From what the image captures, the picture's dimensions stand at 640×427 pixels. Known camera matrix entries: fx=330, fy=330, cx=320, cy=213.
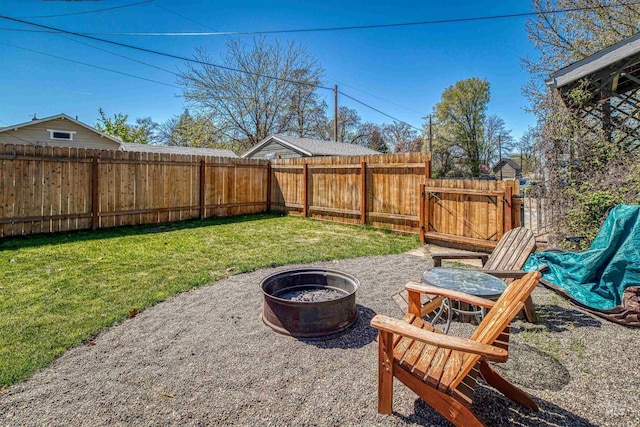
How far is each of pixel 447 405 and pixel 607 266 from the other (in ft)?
10.8

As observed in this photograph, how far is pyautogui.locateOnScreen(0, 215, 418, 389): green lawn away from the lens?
288 centimetres

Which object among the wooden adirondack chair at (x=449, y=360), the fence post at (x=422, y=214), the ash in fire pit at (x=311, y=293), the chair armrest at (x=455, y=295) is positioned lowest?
the ash in fire pit at (x=311, y=293)

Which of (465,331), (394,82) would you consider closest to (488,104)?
(394,82)

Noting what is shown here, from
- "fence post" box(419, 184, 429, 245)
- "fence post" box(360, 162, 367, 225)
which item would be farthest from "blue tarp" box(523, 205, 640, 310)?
"fence post" box(360, 162, 367, 225)

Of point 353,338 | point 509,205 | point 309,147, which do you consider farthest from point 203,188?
point 309,147

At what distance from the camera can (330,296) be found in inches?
139

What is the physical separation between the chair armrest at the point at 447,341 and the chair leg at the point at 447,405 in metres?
0.27

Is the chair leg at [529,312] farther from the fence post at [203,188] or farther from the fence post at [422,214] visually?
the fence post at [203,188]

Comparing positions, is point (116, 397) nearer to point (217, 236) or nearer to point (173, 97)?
point (217, 236)

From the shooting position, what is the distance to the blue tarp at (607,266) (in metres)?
3.51

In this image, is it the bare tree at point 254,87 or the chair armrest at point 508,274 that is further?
the bare tree at point 254,87

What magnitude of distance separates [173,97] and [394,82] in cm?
1468

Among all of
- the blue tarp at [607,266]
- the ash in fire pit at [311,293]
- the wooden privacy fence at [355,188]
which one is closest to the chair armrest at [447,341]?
the ash in fire pit at [311,293]

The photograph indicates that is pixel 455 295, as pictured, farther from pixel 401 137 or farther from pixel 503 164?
pixel 503 164
